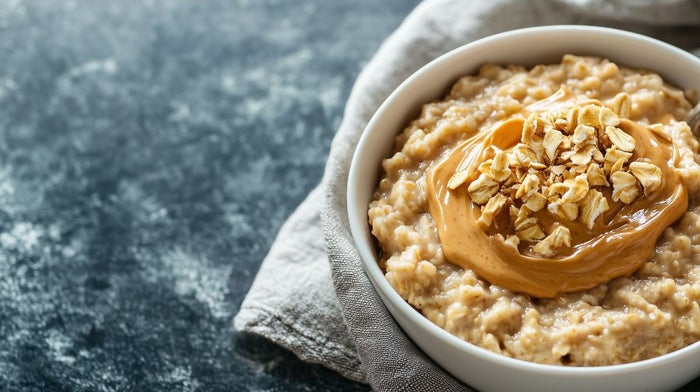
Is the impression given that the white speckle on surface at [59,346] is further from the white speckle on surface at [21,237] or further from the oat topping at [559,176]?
the oat topping at [559,176]

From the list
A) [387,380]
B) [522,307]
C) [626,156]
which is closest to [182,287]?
[387,380]

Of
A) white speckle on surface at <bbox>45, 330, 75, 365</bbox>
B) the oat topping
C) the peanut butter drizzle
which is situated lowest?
white speckle on surface at <bbox>45, 330, 75, 365</bbox>

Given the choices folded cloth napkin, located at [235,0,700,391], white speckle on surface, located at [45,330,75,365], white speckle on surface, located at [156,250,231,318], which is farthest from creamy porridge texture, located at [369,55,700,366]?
white speckle on surface, located at [45,330,75,365]

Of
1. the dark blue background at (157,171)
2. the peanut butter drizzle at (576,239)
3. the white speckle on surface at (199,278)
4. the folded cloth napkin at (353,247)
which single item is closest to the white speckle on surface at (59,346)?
the dark blue background at (157,171)

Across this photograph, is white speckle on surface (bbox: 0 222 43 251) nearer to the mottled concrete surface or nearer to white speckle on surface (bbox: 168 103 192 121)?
the mottled concrete surface

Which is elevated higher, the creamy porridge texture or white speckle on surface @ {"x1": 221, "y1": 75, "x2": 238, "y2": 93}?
the creamy porridge texture

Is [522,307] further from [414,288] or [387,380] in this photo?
[387,380]
